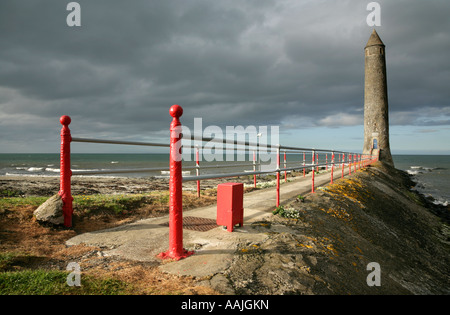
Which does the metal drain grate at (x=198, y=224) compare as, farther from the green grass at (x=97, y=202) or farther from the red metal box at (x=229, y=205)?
the green grass at (x=97, y=202)

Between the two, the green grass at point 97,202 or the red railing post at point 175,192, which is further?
the green grass at point 97,202

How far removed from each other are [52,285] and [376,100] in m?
26.9

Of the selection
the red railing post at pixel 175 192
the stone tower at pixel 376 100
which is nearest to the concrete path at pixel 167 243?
the red railing post at pixel 175 192

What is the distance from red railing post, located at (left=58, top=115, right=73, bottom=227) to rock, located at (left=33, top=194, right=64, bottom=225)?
5 centimetres

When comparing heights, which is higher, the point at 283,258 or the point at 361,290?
the point at 283,258

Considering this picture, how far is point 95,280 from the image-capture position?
193cm

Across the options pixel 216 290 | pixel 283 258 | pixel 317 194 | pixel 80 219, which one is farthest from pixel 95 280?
pixel 317 194

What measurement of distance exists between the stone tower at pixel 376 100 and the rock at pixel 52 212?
2575 cm

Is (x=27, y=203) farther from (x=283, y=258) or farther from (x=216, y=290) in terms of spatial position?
(x=283, y=258)

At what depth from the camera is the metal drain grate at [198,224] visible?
3470 mm

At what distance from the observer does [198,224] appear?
12.1 ft

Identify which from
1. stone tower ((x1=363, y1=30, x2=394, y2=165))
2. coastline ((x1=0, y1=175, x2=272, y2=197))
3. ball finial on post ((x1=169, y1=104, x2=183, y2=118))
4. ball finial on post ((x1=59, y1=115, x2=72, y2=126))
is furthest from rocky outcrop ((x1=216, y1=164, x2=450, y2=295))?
stone tower ((x1=363, y1=30, x2=394, y2=165))
